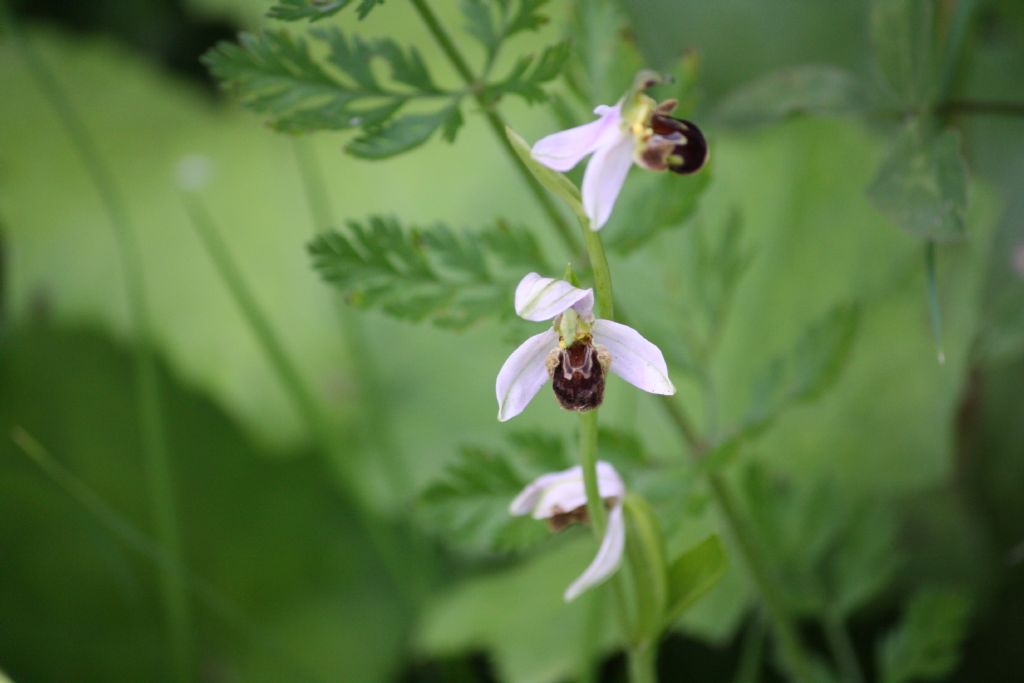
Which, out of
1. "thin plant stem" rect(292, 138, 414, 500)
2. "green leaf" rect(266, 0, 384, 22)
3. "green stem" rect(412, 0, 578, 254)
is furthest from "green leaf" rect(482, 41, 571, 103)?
"thin plant stem" rect(292, 138, 414, 500)

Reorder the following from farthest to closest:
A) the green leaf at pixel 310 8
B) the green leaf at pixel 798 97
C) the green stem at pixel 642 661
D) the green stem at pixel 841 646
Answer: the green stem at pixel 841 646 < the green leaf at pixel 798 97 < the green stem at pixel 642 661 < the green leaf at pixel 310 8

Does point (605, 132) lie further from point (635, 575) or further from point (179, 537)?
point (179, 537)

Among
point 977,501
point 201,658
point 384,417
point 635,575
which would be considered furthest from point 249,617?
point 977,501

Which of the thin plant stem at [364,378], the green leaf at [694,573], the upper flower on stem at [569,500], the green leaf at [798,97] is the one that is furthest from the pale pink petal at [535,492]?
the thin plant stem at [364,378]

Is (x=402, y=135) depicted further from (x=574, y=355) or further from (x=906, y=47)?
(x=906, y=47)

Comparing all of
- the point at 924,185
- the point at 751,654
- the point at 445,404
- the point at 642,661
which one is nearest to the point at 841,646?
the point at 751,654

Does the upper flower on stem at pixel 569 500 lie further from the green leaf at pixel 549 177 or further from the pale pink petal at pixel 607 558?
the green leaf at pixel 549 177
